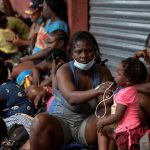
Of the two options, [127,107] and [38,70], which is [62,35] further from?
[127,107]

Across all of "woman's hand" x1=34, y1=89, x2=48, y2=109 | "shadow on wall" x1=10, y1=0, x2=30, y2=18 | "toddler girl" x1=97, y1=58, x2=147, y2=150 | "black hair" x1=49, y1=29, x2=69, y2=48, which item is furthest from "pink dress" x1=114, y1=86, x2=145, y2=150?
"shadow on wall" x1=10, y1=0, x2=30, y2=18

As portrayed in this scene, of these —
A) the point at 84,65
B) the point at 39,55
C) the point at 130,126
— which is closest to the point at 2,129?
the point at 84,65

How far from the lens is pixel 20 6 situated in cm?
848

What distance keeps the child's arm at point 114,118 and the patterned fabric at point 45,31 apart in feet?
8.65

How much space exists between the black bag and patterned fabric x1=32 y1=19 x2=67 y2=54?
1.97 m

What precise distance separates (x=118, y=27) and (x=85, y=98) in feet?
7.49

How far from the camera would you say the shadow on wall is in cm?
827

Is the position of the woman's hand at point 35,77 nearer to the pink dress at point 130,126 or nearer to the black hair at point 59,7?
the black hair at point 59,7

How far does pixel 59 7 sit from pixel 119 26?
1052 mm

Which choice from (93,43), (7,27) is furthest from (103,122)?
(7,27)

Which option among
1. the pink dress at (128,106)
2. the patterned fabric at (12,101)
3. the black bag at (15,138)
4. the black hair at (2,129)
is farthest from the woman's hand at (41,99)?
the pink dress at (128,106)

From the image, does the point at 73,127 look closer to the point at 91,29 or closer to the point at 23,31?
the point at 91,29

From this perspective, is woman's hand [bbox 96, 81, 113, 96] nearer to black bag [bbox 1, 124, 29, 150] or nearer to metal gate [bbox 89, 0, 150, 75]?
black bag [bbox 1, 124, 29, 150]

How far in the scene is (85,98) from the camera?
12.7 ft
